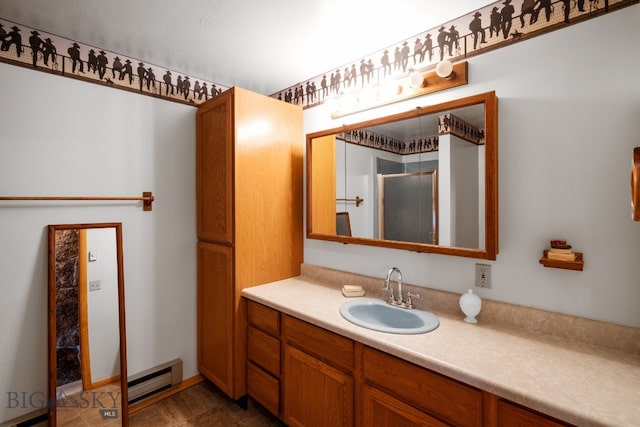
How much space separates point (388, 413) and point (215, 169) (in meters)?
1.80

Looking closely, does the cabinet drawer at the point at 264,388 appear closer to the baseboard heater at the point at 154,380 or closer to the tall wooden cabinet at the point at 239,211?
the tall wooden cabinet at the point at 239,211

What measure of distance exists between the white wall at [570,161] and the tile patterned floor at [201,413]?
1.59 metres

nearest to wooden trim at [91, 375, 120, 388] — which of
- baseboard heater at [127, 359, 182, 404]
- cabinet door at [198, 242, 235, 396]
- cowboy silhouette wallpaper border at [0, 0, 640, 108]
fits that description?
baseboard heater at [127, 359, 182, 404]

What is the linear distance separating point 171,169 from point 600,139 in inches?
98.2

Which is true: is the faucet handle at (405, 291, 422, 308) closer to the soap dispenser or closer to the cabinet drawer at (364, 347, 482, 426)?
the soap dispenser

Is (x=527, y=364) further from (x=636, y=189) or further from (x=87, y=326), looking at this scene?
(x=87, y=326)

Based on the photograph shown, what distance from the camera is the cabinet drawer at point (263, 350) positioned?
6.05 ft

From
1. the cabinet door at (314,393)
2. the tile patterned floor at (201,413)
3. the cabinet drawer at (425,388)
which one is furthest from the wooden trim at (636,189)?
the tile patterned floor at (201,413)

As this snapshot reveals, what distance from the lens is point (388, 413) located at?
4.28 feet

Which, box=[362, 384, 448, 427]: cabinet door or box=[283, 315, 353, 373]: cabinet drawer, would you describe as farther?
box=[283, 315, 353, 373]: cabinet drawer

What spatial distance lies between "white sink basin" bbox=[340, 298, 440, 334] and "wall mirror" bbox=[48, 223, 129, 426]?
1493mm

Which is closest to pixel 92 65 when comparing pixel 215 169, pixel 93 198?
pixel 93 198

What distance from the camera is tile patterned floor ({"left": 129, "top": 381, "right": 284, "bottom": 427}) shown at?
196 cm

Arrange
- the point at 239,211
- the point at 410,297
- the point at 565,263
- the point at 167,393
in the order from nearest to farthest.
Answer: the point at 565,263, the point at 410,297, the point at 239,211, the point at 167,393
